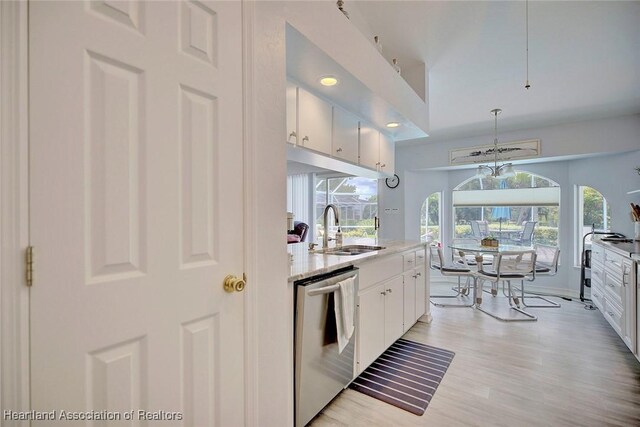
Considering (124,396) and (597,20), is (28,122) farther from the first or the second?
(597,20)

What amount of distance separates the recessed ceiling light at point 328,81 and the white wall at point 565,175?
145 inches

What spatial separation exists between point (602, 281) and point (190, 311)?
167 inches

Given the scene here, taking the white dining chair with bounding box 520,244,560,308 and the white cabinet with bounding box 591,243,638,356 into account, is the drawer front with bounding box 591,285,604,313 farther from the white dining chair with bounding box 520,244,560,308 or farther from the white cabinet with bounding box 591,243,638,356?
the white dining chair with bounding box 520,244,560,308

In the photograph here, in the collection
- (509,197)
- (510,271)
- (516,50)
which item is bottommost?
(510,271)

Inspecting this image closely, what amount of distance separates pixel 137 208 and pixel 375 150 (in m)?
2.64

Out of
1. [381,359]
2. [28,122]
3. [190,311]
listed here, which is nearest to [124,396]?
[190,311]

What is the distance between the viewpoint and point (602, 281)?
130 inches

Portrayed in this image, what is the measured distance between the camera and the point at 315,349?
1.69 m

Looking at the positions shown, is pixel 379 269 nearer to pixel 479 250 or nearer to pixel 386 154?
pixel 386 154

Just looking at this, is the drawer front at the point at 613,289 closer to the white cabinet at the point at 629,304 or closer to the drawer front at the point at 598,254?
the white cabinet at the point at 629,304

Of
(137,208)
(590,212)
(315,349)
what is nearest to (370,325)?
(315,349)

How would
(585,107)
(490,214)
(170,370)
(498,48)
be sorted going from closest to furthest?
(170,370), (498,48), (585,107), (490,214)

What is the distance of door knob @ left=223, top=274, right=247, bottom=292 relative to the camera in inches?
45.1

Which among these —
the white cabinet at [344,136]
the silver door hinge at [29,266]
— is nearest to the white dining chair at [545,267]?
the white cabinet at [344,136]
